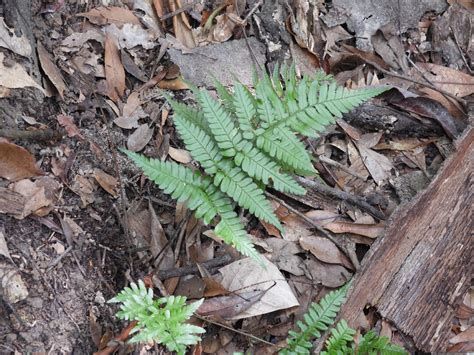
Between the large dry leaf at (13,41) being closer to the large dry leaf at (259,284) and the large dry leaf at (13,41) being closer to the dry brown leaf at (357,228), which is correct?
the large dry leaf at (259,284)

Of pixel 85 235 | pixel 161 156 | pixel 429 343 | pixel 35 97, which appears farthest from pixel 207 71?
pixel 429 343

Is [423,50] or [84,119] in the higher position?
[423,50]

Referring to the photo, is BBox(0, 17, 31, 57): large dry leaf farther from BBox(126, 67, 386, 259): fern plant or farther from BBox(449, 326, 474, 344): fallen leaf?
BBox(449, 326, 474, 344): fallen leaf

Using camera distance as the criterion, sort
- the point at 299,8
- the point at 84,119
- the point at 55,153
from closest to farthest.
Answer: the point at 55,153, the point at 84,119, the point at 299,8

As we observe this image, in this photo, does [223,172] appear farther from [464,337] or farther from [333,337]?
[464,337]

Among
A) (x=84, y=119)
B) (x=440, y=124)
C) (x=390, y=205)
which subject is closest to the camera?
(x=84, y=119)

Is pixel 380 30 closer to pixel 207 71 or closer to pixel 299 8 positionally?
pixel 299 8
